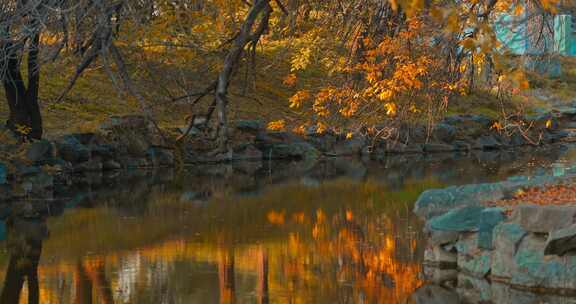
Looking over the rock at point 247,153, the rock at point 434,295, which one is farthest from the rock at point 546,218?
the rock at point 247,153

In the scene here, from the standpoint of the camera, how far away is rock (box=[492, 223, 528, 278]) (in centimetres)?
1281

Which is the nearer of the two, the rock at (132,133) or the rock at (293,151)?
the rock at (132,133)

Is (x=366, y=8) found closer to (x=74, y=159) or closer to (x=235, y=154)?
(x=74, y=159)

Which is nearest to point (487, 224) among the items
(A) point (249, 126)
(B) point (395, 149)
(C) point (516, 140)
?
(A) point (249, 126)

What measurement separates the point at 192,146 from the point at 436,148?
41.9 ft

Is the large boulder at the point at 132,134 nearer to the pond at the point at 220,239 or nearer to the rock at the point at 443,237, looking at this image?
the pond at the point at 220,239

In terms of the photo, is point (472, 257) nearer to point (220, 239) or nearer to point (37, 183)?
point (220, 239)

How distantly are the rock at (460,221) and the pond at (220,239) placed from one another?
733 mm

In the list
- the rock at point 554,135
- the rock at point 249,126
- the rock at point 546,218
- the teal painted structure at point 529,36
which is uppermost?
the teal painted structure at point 529,36

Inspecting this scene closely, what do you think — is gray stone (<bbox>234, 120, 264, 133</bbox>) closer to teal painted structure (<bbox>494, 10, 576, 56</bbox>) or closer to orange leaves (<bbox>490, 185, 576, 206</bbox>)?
teal painted structure (<bbox>494, 10, 576, 56</bbox>)

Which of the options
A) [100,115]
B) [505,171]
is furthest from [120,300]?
[100,115]

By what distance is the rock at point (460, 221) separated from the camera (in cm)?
1390

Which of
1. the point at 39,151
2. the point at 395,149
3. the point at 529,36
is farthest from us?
the point at 395,149

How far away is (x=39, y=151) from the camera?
27.1m
